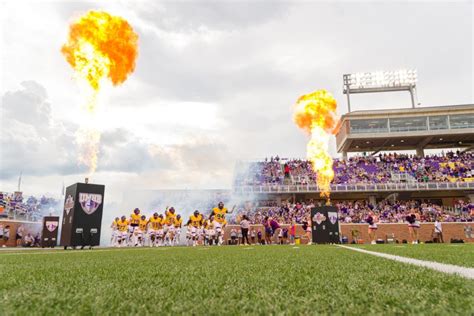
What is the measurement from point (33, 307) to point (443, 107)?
52109mm

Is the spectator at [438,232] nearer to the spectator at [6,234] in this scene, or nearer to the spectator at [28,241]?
the spectator at [28,241]

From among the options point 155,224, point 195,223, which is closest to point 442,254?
point 195,223

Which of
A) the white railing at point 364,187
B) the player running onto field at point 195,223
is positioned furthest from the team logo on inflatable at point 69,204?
the white railing at point 364,187

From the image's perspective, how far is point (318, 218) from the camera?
17.4 metres

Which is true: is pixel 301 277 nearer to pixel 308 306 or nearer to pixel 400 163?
pixel 308 306

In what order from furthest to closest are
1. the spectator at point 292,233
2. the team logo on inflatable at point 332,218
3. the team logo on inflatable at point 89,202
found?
the spectator at point 292,233 → the team logo on inflatable at point 332,218 → the team logo on inflatable at point 89,202

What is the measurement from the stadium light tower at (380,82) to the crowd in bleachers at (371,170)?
1178 centimetres

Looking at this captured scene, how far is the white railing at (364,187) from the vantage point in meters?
36.0

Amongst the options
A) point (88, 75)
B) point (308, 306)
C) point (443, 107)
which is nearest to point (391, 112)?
point (443, 107)

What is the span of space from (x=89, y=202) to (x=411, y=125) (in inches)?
1716

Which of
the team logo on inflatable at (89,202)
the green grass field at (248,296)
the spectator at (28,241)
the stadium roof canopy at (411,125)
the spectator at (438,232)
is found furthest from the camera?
the stadium roof canopy at (411,125)

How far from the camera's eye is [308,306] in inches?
75.7

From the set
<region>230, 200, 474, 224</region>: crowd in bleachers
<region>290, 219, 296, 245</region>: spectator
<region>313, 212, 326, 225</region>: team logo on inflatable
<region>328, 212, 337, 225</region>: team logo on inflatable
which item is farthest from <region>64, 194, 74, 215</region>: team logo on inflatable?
<region>230, 200, 474, 224</region>: crowd in bleachers

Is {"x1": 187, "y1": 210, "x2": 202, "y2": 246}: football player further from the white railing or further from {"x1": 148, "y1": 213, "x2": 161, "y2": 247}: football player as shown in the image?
the white railing
